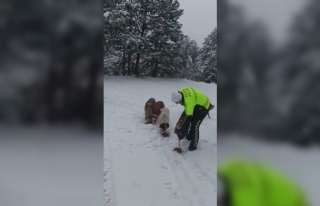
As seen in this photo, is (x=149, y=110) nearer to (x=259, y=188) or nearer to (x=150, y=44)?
(x=150, y=44)

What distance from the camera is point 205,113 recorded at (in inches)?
67.1

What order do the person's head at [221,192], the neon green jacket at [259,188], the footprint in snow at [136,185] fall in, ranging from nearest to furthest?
1. the neon green jacket at [259,188]
2. the person's head at [221,192]
3. the footprint in snow at [136,185]

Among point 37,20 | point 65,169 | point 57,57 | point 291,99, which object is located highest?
point 37,20

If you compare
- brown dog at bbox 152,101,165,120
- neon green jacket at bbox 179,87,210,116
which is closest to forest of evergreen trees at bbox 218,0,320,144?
neon green jacket at bbox 179,87,210,116

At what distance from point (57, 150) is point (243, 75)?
2.72 ft

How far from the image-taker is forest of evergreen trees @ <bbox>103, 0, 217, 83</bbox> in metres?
1.71

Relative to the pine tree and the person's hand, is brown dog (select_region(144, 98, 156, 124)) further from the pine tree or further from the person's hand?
the pine tree

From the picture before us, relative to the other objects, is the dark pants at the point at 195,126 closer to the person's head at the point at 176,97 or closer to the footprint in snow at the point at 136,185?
the person's head at the point at 176,97

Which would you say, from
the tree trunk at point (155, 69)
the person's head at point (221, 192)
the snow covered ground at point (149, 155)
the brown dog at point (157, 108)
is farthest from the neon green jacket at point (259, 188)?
the tree trunk at point (155, 69)

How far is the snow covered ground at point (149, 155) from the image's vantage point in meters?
1.66

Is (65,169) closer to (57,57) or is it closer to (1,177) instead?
(1,177)

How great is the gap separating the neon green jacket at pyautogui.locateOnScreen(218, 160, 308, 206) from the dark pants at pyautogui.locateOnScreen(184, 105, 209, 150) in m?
0.22

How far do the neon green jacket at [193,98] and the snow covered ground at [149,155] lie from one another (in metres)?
0.03

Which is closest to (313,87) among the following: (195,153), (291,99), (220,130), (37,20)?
(291,99)
